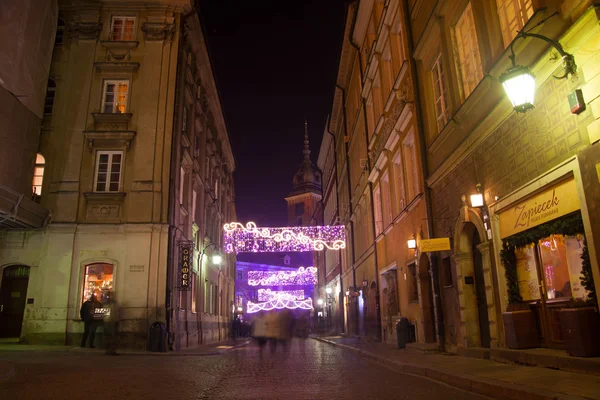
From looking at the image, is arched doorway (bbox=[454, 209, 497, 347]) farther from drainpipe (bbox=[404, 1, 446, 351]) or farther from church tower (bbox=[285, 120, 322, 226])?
church tower (bbox=[285, 120, 322, 226])

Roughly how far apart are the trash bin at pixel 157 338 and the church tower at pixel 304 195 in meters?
63.4

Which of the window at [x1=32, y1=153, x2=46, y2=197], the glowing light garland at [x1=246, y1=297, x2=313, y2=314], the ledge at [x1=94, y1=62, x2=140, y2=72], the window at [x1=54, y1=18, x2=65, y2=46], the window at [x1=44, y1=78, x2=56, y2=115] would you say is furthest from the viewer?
the window at [x1=54, y1=18, x2=65, y2=46]

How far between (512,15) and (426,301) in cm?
911

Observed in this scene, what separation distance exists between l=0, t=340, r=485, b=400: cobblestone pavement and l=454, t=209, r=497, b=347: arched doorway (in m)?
2.53

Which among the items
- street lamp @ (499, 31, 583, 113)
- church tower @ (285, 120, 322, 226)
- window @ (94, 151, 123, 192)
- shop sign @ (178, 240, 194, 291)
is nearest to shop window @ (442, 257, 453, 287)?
street lamp @ (499, 31, 583, 113)

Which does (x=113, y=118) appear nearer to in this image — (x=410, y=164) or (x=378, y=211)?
(x=410, y=164)

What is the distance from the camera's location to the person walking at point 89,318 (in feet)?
53.0

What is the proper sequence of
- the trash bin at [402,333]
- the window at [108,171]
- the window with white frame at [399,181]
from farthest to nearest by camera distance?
the window at [108,171], the window with white frame at [399,181], the trash bin at [402,333]

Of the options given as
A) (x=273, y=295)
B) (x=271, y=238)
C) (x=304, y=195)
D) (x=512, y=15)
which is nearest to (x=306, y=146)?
(x=304, y=195)

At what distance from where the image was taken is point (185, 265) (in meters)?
19.9

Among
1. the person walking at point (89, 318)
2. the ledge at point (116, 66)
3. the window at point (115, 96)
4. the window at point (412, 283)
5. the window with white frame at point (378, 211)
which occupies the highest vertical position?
the ledge at point (116, 66)

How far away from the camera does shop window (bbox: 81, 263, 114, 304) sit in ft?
60.3

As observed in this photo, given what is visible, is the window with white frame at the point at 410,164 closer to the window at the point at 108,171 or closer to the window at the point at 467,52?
the window at the point at 467,52

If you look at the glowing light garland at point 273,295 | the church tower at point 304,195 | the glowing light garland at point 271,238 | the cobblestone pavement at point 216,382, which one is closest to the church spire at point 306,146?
the church tower at point 304,195
